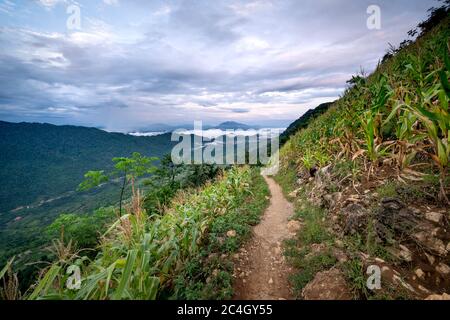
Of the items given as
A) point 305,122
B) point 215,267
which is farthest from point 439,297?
point 305,122

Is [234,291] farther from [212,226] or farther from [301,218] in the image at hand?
[301,218]

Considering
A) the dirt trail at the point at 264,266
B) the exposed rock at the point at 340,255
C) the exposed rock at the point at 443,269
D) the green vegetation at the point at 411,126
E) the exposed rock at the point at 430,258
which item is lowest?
the dirt trail at the point at 264,266

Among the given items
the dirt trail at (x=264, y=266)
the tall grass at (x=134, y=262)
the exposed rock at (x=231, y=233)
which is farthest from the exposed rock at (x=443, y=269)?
the tall grass at (x=134, y=262)

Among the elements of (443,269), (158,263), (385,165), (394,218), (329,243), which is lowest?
(158,263)

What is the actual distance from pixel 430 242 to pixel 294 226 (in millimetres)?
2490

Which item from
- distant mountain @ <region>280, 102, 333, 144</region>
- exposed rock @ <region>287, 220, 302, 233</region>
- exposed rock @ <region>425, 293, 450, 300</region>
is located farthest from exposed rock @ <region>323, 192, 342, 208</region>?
distant mountain @ <region>280, 102, 333, 144</region>

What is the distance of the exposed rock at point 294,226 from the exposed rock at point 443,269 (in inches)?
95.4

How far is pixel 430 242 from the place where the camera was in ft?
8.21

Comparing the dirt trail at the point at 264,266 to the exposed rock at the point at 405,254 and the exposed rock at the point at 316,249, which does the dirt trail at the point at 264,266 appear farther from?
the exposed rock at the point at 405,254

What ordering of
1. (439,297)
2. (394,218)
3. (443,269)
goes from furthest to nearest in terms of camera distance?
(394,218)
(443,269)
(439,297)

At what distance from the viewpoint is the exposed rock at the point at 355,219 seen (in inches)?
132

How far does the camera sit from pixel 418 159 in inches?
150

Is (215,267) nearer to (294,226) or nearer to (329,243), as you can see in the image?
(329,243)

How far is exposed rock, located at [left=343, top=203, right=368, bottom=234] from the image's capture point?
3.35 meters
